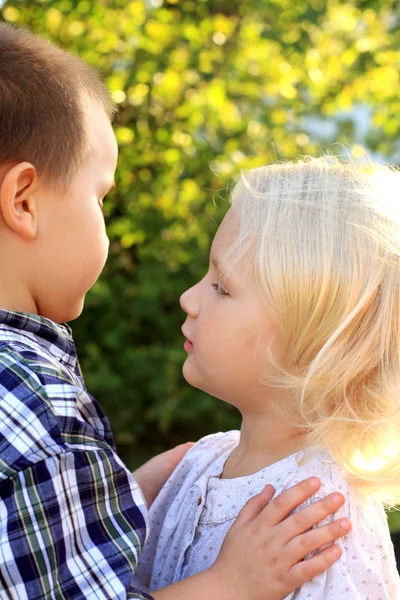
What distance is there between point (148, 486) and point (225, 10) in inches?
121

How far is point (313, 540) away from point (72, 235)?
0.80 m

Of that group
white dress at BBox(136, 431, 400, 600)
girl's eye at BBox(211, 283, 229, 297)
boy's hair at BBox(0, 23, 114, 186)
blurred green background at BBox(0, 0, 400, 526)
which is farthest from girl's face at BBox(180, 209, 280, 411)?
blurred green background at BBox(0, 0, 400, 526)

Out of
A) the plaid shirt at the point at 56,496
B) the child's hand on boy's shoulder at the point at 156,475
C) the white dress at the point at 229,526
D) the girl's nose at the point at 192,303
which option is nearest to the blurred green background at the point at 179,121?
the child's hand on boy's shoulder at the point at 156,475

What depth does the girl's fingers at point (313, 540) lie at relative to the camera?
1.65 m

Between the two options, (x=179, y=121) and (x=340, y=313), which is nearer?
(x=340, y=313)

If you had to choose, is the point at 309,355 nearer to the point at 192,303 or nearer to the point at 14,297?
the point at 192,303

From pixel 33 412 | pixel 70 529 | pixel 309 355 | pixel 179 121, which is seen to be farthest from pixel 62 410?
pixel 179 121

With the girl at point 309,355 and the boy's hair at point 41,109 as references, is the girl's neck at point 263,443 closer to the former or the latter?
the girl at point 309,355

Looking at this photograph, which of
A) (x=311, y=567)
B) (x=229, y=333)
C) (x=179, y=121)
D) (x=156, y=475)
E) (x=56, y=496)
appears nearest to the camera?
(x=56, y=496)

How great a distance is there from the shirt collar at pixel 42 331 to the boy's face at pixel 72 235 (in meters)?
0.08

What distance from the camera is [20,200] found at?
5.62 ft

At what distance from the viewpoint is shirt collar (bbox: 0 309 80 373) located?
1.66m

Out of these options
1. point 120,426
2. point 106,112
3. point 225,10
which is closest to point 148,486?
point 106,112

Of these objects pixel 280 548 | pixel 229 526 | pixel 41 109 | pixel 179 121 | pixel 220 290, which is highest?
pixel 41 109
